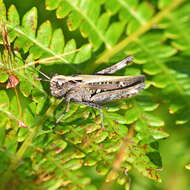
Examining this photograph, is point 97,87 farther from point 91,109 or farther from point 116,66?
point 116,66

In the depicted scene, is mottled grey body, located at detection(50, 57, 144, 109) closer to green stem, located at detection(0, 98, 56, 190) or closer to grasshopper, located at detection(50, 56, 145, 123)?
grasshopper, located at detection(50, 56, 145, 123)

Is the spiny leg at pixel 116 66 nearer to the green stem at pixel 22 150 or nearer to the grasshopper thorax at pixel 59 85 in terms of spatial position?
the grasshopper thorax at pixel 59 85

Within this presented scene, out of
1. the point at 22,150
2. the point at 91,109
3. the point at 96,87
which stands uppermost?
the point at 96,87

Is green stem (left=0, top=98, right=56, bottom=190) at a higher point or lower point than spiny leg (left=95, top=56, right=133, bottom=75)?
lower

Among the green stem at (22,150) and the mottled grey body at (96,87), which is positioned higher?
the mottled grey body at (96,87)

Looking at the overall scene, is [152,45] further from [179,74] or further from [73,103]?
[73,103]

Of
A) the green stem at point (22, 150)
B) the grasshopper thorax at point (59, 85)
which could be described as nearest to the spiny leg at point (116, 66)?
the grasshopper thorax at point (59, 85)

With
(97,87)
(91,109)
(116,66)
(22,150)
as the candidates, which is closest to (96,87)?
(97,87)

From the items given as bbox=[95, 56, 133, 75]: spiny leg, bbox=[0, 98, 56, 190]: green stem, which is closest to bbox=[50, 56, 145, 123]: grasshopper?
bbox=[95, 56, 133, 75]: spiny leg
